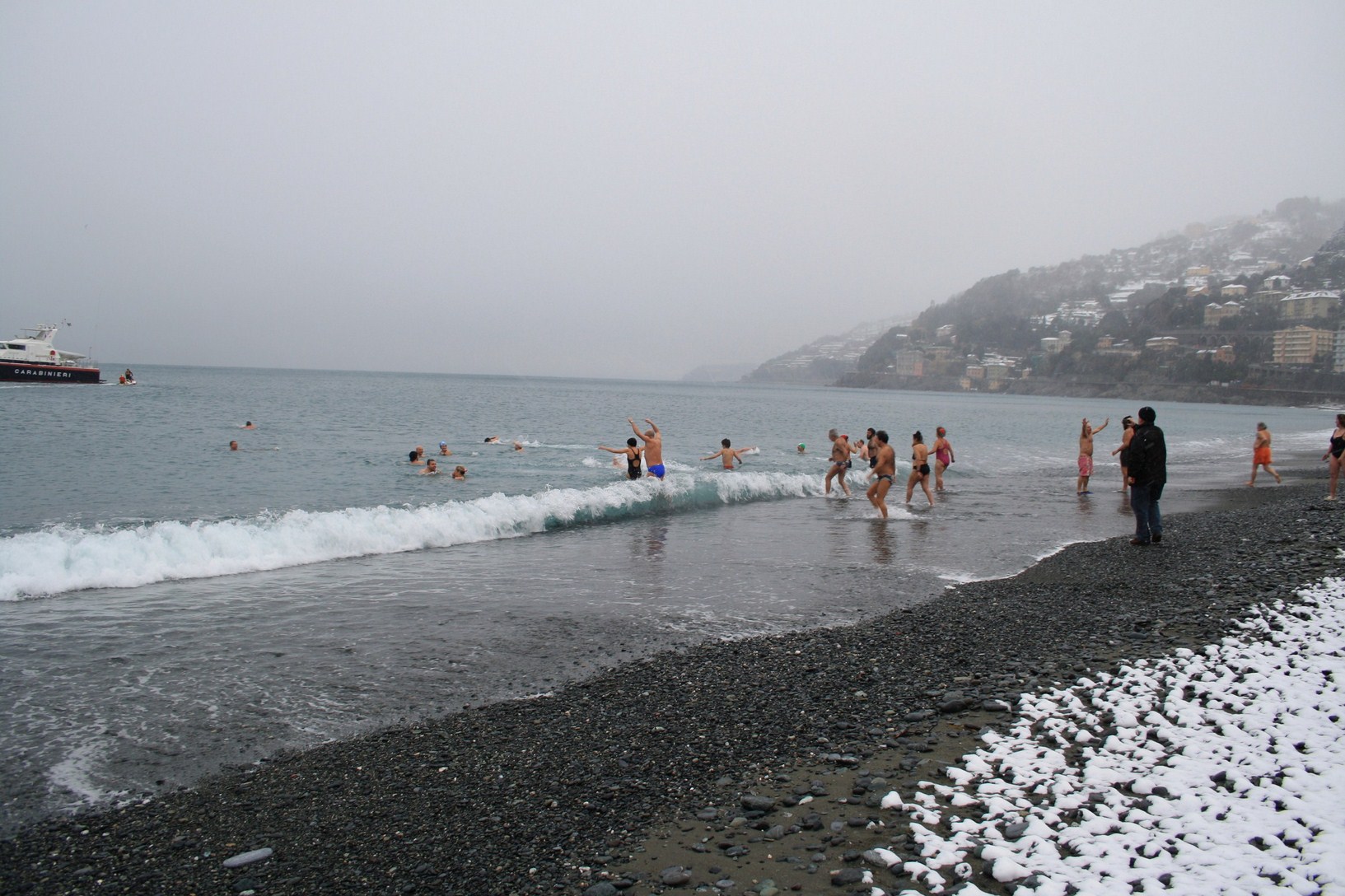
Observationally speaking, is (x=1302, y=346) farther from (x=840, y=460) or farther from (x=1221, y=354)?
(x=840, y=460)

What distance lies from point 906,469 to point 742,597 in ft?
70.7

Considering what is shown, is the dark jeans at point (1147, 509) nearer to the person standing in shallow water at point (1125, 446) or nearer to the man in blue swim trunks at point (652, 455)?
the person standing in shallow water at point (1125, 446)

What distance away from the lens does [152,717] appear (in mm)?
5879

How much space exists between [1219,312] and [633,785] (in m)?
191

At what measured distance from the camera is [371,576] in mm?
11234

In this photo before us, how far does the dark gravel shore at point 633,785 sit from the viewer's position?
3725mm

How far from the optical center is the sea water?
235 inches

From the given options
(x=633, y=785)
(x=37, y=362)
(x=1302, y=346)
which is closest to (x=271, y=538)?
(x=633, y=785)

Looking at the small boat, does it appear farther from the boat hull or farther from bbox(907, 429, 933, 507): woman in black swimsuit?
bbox(907, 429, 933, 507): woman in black swimsuit

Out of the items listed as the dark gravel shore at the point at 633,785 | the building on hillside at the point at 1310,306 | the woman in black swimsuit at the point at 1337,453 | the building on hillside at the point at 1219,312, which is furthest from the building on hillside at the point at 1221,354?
the dark gravel shore at the point at 633,785

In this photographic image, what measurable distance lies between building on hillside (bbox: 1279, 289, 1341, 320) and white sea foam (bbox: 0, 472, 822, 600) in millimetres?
171020

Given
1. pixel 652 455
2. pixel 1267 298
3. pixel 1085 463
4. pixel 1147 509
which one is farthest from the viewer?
pixel 1267 298

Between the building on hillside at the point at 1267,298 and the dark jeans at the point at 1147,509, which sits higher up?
the building on hillside at the point at 1267,298

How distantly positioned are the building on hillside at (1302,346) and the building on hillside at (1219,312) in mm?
14043
